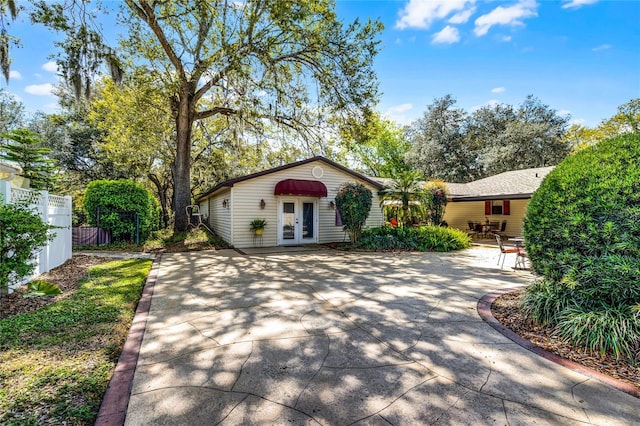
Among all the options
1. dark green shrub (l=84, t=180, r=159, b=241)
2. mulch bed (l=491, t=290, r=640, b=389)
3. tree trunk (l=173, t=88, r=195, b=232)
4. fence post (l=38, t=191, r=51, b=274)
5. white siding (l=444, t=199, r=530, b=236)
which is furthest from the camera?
white siding (l=444, t=199, r=530, b=236)

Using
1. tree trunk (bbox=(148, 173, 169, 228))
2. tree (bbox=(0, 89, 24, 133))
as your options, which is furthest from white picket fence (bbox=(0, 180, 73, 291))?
tree (bbox=(0, 89, 24, 133))

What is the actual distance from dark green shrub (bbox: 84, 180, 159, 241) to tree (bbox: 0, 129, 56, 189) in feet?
4.67

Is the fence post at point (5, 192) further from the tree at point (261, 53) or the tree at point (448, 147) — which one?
the tree at point (448, 147)

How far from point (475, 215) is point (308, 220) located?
11.9m

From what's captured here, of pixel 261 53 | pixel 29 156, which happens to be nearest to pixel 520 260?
pixel 261 53

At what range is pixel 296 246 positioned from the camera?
12352 millimetres

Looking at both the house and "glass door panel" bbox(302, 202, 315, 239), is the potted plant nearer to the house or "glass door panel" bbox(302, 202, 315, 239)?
"glass door panel" bbox(302, 202, 315, 239)

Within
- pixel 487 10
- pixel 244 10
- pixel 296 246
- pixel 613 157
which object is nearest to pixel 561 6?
pixel 487 10

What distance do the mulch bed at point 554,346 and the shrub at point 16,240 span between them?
669cm

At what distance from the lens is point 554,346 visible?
3.30m

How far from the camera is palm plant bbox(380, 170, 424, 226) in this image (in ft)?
40.7

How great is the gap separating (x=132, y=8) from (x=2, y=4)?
14.2 ft

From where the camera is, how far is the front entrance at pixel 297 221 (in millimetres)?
12562

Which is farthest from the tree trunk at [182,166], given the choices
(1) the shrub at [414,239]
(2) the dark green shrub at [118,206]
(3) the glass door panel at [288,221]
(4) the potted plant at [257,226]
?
(1) the shrub at [414,239]
